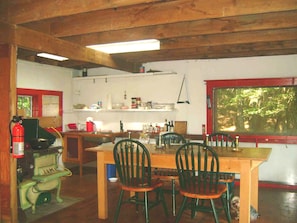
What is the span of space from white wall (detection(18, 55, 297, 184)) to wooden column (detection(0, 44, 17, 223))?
97.7 inches

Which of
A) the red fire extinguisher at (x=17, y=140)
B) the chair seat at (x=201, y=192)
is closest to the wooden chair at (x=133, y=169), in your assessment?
the chair seat at (x=201, y=192)

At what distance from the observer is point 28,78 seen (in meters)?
6.20

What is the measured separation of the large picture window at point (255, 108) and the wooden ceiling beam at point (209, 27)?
2166 millimetres

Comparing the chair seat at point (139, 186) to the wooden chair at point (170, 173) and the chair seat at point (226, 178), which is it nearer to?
the wooden chair at point (170, 173)

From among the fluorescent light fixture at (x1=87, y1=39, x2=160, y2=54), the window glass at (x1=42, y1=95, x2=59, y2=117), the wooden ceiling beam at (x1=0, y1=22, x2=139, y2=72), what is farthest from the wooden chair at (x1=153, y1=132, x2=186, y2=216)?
the window glass at (x1=42, y1=95, x2=59, y2=117)

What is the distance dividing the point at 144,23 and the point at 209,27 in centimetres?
90

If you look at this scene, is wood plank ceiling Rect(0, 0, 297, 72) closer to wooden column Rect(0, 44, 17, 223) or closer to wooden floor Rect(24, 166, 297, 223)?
wooden column Rect(0, 44, 17, 223)

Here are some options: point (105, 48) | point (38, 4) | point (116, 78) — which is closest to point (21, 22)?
point (38, 4)

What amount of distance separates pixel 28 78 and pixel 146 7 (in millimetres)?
3721

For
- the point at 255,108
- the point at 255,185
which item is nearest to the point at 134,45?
the point at 255,185

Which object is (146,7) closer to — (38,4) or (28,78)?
(38,4)

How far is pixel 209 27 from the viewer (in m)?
3.85

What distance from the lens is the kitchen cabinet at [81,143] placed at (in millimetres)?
6262

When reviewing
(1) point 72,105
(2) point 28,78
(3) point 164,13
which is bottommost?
(1) point 72,105
